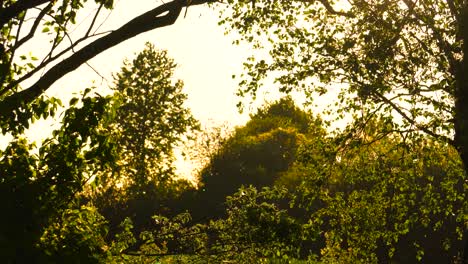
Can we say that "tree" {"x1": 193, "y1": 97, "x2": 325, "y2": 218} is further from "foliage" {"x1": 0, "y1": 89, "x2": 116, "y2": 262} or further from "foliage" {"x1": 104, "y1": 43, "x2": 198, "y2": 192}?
"foliage" {"x1": 0, "y1": 89, "x2": 116, "y2": 262}

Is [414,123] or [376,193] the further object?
[376,193]

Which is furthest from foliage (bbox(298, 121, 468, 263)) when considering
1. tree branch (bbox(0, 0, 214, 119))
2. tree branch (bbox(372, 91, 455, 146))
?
tree branch (bbox(0, 0, 214, 119))

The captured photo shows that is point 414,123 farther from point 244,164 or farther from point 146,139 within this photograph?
point 244,164

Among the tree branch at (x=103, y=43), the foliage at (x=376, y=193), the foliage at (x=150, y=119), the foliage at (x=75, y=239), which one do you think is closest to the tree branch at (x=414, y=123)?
the foliage at (x=376, y=193)

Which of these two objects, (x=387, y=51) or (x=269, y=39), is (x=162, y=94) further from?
(x=387, y=51)

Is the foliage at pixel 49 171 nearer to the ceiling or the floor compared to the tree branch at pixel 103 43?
nearer to the floor

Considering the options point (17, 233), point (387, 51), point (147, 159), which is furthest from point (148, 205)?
point (17, 233)

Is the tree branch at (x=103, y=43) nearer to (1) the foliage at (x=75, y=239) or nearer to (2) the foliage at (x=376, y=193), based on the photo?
(1) the foliage at (x=75, y=239)

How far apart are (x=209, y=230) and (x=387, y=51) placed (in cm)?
546

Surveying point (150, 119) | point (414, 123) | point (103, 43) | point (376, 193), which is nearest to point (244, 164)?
point (150, 119)

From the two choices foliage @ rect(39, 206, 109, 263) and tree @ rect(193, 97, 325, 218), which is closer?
foliage @ rect(39, 206, 109, 263)

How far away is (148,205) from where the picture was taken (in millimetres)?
56312

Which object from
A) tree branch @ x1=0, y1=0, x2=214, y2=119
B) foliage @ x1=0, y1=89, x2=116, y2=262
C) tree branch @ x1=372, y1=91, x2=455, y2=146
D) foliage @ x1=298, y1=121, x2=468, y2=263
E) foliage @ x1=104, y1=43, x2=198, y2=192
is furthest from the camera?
foliage @ x1=104, y1=43, x2=198, y2=192

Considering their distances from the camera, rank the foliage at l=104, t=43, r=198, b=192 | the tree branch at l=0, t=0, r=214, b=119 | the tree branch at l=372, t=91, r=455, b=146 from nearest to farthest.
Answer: the tree branch at l=0, t=0, r=214, b=119
the tree branch at l=372, t=91, r=455, b=146
the foliage at l=104, t=43, r=198, b=192
